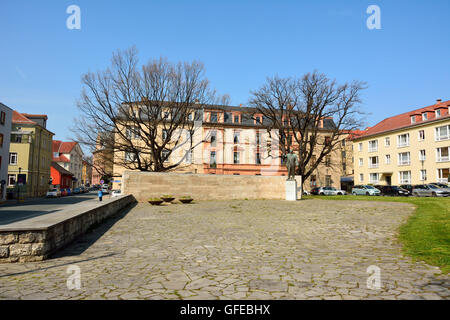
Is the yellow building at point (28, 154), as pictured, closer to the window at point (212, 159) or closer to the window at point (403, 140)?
the window at point (212, 159)

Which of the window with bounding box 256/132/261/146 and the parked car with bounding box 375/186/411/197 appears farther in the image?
the window with bounding box 256/132/261/146

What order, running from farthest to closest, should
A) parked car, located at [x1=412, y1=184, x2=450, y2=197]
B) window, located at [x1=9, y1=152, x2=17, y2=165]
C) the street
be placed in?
1. window, located at [x1=9, y1=152, x2=17, y2=165]
2. parked car, located at [x1=412, y1=184, x2=450, y2=197]
3. the street

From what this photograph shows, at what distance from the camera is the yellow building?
43.8 metres

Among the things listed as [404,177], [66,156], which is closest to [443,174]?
[404,177]

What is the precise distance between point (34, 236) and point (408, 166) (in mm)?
49818

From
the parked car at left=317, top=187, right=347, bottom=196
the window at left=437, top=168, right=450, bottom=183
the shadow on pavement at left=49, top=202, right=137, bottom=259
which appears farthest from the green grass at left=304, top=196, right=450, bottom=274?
the window at left=437, top=168, right=450, bottom=183

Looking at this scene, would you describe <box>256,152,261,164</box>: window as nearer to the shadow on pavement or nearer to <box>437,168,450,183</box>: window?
<box>437,168,450,183</box>: window

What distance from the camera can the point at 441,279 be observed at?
443 centimetres

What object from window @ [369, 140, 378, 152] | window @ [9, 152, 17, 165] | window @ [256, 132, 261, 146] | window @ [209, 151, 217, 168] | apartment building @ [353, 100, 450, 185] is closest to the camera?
apartment building @ [353, 100, 450, 185]

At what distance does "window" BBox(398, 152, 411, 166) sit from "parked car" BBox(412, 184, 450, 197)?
1086 cm

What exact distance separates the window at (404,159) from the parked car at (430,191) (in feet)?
35.6

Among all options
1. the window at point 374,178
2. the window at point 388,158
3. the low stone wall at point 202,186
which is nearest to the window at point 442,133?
the window at point 388,158
